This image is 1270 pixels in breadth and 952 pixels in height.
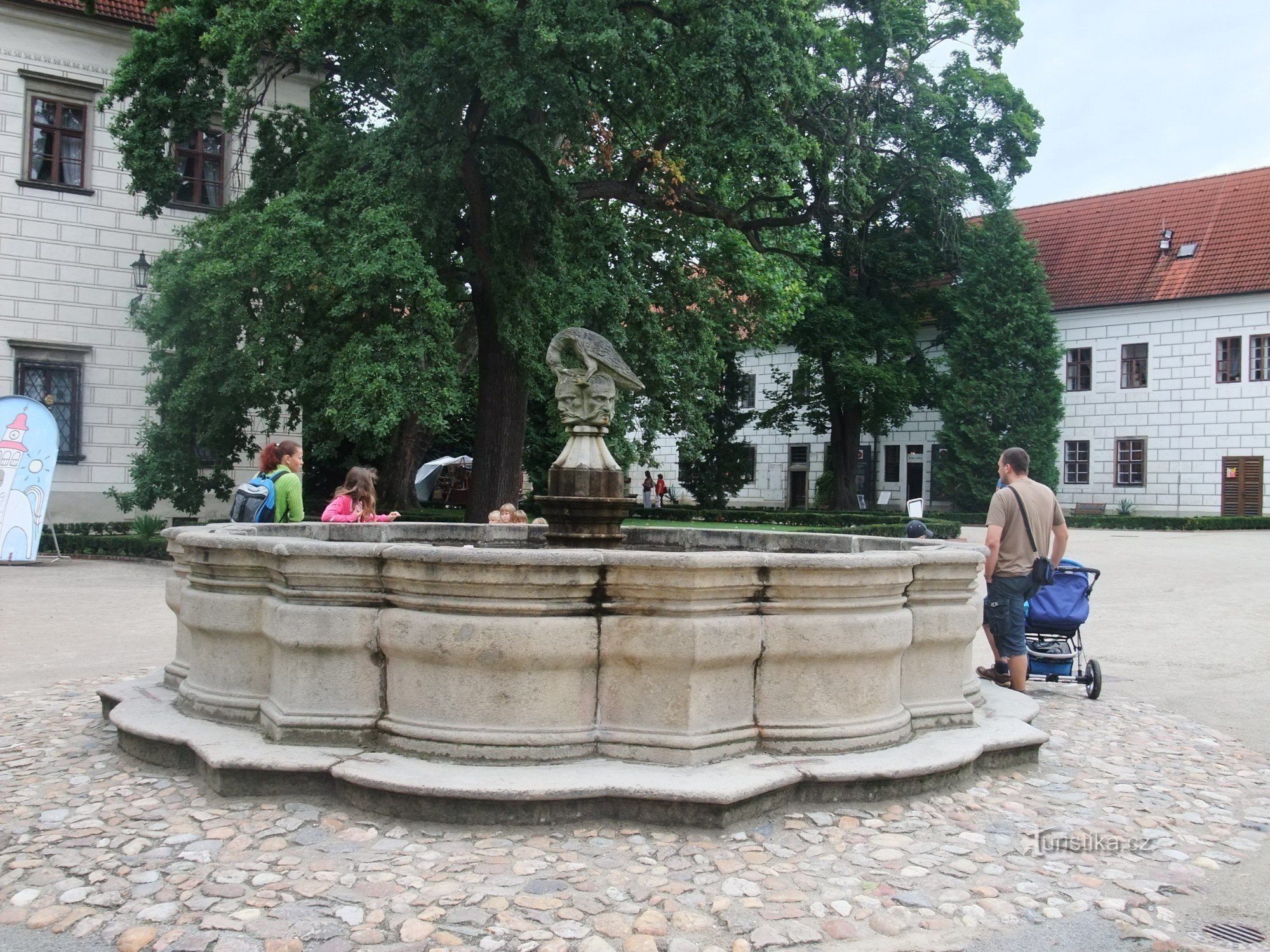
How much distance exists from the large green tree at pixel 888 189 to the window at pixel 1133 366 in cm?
666

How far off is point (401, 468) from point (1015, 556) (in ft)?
63.4

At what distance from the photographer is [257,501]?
870 cm

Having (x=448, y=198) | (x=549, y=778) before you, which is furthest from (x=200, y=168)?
(x=549, y=778)

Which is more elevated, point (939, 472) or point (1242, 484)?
point (939, 472)

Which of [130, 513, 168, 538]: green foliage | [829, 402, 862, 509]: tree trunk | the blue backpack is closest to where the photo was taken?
the blue backpack

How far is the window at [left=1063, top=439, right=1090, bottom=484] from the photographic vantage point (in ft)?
131

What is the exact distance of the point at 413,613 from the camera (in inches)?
201

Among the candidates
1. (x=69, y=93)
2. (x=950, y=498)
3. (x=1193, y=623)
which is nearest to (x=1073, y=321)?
(x=950, y=498)

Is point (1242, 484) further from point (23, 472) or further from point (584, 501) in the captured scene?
point (23, 472)

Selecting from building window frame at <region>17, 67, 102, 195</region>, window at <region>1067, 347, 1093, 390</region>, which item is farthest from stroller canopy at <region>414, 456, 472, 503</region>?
window at <region>1067, 347, 1093, 390</region>

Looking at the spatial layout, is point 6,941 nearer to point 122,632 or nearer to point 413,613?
point 413,613

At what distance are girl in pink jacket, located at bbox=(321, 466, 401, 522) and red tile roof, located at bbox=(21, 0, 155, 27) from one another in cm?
1802

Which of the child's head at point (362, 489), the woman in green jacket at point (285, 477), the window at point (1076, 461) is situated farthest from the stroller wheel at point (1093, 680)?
the window at point (1076, 461)

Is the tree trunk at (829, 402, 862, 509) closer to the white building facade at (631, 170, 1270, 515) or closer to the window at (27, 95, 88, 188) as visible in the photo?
the white building facade at (631, 170, 1270, 515)
